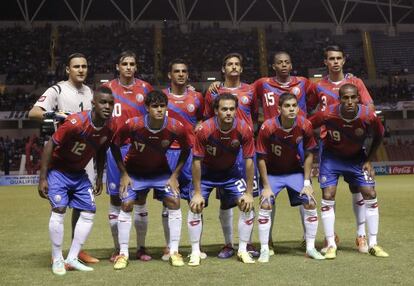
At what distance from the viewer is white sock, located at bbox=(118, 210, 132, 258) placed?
603cm

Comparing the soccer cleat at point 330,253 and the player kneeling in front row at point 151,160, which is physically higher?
the player kneeling in front row at point 151,160

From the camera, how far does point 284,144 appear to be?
6.48 m

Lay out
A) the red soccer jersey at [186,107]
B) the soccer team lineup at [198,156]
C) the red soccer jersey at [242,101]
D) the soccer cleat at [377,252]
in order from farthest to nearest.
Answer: the red soccer jersey at [242,101] < the red soccer jersey at [186,107] < the soccer cleat at [377,252] < the soccer team lineup at [198,156]

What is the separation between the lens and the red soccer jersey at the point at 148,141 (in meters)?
6.09

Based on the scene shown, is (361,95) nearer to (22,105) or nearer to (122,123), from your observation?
(122,123)

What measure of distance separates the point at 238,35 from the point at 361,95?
35.5 m

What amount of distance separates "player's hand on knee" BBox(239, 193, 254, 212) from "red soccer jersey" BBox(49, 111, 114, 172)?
5.52ft

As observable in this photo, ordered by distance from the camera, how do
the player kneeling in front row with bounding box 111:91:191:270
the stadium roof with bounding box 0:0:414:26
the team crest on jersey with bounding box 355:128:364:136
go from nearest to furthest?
the player kneeling in front row with bounding box 111:91:191:270
the team crest on jersey with bounding box 355:128:364:136
the stadium roof with bounding box 0:0:414:26

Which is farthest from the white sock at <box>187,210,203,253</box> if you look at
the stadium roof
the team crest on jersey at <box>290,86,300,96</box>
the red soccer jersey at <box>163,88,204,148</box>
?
the stadium roof

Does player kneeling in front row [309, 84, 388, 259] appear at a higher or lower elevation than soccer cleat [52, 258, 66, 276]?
higher

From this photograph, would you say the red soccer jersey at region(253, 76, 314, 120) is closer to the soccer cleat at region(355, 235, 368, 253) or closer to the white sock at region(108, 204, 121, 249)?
the soccer cleat at region(355, 235, 368, 253)

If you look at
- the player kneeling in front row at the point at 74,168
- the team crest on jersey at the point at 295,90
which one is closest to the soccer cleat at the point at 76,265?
the player kneeling in front row at the point at 74,168

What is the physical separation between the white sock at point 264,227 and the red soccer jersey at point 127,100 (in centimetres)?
200

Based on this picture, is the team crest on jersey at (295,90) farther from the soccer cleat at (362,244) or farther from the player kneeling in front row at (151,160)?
the soccer cleat at (362,244)
